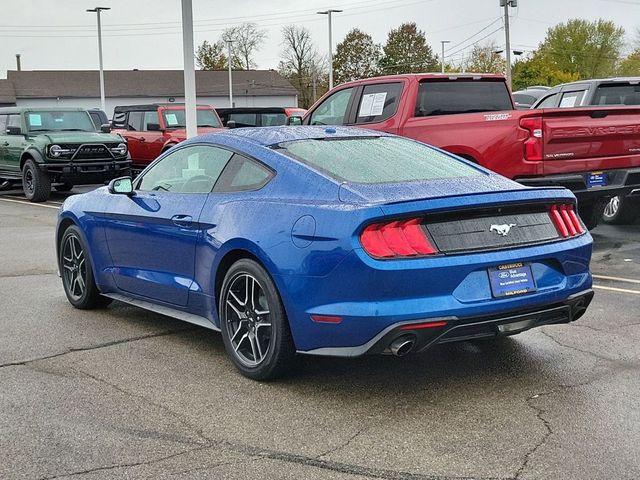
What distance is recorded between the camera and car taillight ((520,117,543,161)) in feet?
28.8

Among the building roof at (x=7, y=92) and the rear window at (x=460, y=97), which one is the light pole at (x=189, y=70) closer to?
the rear window at (x=460, y=97)

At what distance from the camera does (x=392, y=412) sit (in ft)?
14.5

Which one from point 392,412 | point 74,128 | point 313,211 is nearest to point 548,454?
point 392,412

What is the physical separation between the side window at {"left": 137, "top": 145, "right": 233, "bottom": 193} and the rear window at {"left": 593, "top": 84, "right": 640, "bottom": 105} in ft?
24.3

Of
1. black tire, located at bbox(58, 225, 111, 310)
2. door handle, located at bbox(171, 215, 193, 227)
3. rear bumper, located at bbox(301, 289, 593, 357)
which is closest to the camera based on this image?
rear bumper, located at bbox(301, 289, 593, 357)

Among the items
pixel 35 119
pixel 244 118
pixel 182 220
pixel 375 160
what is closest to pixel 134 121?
pixel 244 118

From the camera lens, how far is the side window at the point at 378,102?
10227 mm

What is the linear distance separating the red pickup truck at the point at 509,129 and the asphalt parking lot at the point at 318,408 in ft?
8.97

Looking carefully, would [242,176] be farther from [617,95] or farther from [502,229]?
[617,95]

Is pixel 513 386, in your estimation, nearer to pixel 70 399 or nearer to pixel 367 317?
pixel 367 317

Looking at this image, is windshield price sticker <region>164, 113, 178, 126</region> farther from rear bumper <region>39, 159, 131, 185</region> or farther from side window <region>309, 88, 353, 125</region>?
side window <region>309, 88, 353, 125</region>

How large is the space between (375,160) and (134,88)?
8359 cm

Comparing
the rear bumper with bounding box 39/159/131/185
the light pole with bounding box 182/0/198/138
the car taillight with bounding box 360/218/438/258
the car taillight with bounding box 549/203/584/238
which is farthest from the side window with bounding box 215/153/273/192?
the rear bumper with bounding box 39/159/131/185

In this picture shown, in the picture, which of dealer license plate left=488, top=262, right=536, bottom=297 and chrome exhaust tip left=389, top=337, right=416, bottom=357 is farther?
dealer license plate left=488, top=262, right=536, bottom=297
